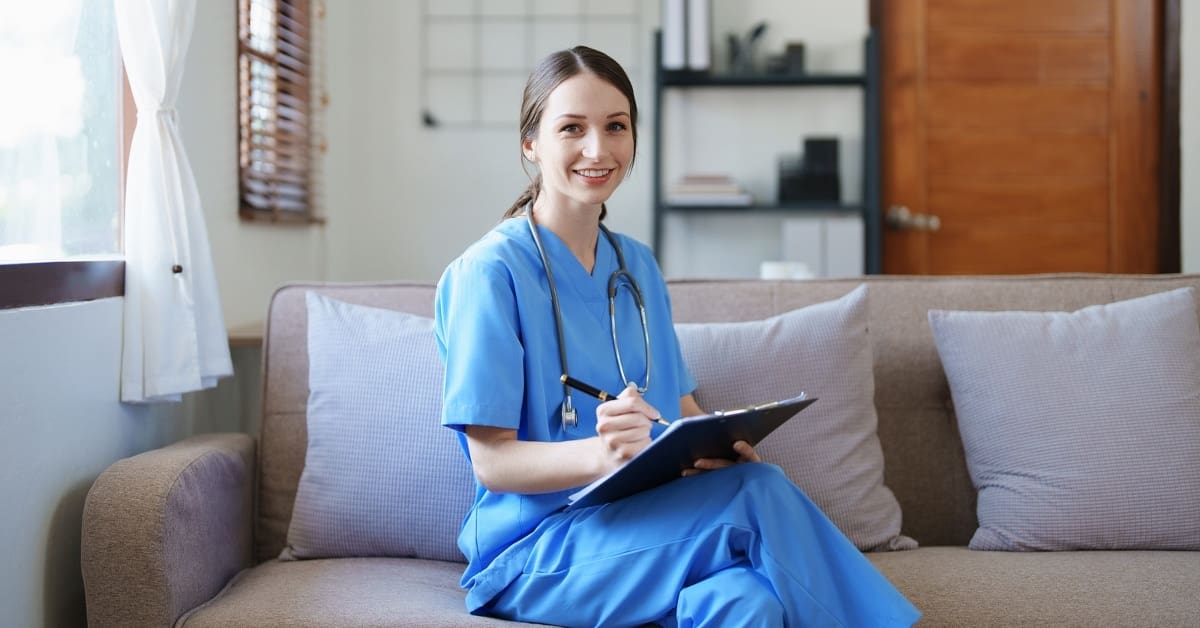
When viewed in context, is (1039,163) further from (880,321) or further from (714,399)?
(714,399)

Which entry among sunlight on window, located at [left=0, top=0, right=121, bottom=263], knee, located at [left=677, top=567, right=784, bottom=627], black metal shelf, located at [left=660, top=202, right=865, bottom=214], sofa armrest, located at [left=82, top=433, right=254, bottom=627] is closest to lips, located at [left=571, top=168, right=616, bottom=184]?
knee, located at [left=677, top=567, right=784, bottom=627]

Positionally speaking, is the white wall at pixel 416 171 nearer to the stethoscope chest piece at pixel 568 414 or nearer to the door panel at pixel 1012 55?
the door panel at pixel 1012 55

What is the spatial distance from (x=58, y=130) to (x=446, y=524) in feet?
2.91

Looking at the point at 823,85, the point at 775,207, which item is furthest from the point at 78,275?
the point at 823,85

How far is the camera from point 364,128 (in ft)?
13.2

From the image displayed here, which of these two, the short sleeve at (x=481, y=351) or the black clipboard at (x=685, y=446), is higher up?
the short sleeve at (x=481, y=351)

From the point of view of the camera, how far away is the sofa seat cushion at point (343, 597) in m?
1.58

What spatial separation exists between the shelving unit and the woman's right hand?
2.54m

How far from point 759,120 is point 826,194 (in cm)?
37

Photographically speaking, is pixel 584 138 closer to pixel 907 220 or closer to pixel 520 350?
pixel 520 350

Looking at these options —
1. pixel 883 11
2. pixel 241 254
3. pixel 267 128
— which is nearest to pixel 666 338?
pixel 241 254

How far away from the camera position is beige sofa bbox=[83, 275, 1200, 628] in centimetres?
161

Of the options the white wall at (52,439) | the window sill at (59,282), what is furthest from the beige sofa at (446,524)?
the window sill at (59,282)

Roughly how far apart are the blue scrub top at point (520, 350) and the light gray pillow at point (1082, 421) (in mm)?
597
